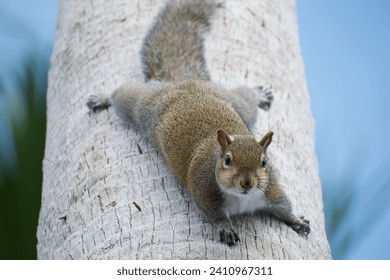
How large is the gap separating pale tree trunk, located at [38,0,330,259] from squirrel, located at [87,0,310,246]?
0.05m

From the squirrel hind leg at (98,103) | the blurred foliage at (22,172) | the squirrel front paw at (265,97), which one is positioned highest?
the squirrel front paw at (265,97)

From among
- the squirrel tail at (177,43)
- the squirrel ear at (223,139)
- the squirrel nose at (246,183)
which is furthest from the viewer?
the squirrel tail at (177,43)

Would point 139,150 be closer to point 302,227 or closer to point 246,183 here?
point 246,183

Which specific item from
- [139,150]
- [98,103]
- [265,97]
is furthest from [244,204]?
[98,103]

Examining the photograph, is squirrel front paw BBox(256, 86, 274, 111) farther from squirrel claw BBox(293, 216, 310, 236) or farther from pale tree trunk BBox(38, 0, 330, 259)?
squirrel claw BBox(293, 216, 310, 236)

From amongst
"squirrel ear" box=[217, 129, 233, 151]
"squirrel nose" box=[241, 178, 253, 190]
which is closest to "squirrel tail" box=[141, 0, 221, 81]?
"squirrel ear" box=[217, 129, 233, 151]

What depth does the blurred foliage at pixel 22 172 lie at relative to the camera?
124 inches

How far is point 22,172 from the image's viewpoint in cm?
320

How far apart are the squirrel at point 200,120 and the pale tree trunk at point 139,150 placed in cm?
5

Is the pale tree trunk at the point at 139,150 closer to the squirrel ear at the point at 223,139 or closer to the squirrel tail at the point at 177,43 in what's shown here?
the squirrel tail at the point at 177,43

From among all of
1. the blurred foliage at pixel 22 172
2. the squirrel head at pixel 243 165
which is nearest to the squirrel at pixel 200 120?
the squirrel head at pixel 243 165

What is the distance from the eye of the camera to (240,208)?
8.13 ft

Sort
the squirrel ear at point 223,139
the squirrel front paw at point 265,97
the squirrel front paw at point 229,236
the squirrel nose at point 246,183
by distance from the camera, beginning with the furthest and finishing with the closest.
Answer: the squirrel front paw at point 265,97 → the squirrel ear at point 223,139 → the squirrel nose at point 246,183 → the squirrel front paw at point 229,236

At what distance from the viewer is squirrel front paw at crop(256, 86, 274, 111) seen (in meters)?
2.87
